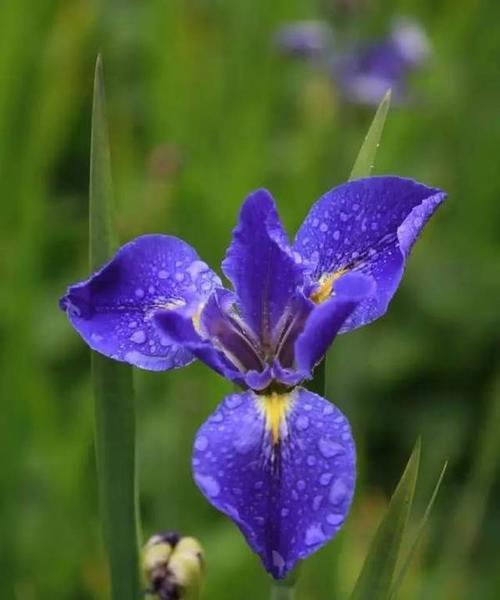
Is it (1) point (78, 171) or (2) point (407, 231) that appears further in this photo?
(1) point (78, 171)

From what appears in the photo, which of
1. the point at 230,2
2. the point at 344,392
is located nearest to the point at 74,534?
the point at 344,392

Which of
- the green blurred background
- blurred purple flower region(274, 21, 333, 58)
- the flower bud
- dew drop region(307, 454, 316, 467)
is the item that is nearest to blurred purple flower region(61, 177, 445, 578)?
dew drop region(307, 454, 316, 467)

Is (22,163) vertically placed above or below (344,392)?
above

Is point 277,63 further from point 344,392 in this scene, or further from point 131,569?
point 131,569

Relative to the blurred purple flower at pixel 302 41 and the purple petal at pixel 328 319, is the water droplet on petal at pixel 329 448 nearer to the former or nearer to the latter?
the purple petal at pixel 328 319

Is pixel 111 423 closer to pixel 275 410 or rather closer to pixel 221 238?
pixel 275 410

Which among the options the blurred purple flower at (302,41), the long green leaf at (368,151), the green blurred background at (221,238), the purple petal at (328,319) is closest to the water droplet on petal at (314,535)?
the purple petal at (328,319)

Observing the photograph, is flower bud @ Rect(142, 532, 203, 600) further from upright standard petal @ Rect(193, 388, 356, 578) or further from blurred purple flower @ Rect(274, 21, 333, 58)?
blurred purple flower @ Rect(274, 21, 333, 58)
